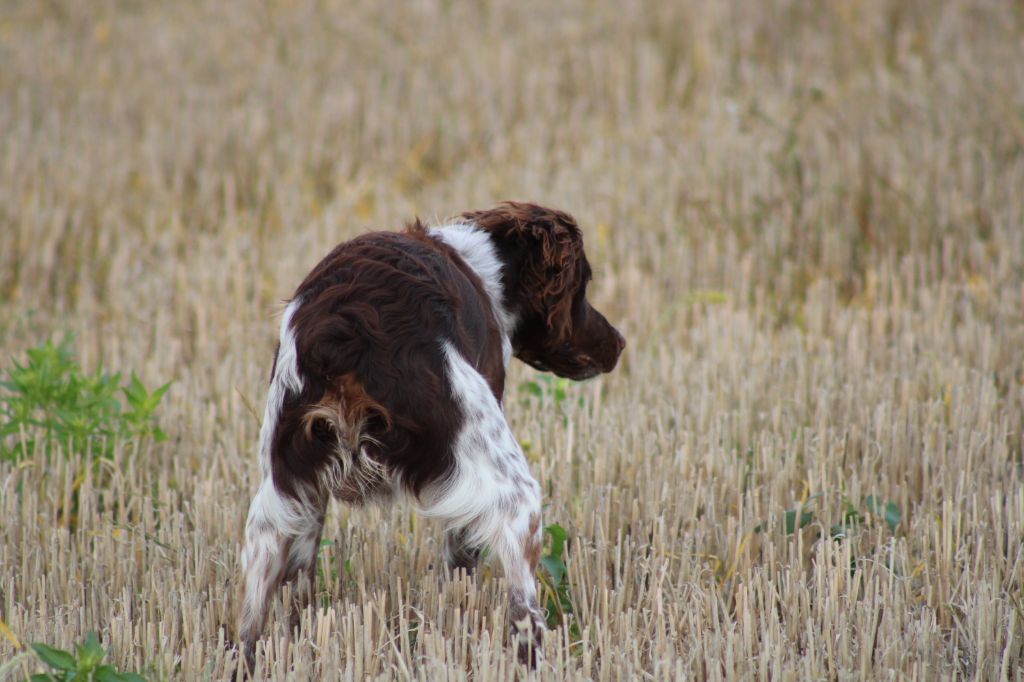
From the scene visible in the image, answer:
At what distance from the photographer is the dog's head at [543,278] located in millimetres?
3539

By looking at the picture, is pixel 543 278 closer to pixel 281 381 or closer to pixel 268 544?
pixel 281 381

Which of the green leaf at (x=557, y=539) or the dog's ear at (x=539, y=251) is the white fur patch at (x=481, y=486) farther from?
the dog's ear at (x=539, y=251)

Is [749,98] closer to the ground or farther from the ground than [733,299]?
farther from the ground

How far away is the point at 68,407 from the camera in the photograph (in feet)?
13.8

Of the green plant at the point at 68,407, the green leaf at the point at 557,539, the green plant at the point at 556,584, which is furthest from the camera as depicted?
the green plant at the point at 68,407

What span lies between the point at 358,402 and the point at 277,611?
25.7 inches

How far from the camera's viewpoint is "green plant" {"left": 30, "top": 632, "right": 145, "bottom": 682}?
2547 mm

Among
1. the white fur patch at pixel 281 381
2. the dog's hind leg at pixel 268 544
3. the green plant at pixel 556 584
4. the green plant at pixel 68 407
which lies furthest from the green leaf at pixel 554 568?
the green plant at pixel 68 407

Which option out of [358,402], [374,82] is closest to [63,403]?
[358,402]

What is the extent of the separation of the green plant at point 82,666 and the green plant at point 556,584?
1177mm

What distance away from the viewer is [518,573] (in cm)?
288

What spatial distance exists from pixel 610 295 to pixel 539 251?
264 centimetres

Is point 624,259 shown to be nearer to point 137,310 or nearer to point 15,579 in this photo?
point 137,310

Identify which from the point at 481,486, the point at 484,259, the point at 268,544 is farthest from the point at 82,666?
the point at 484,259
